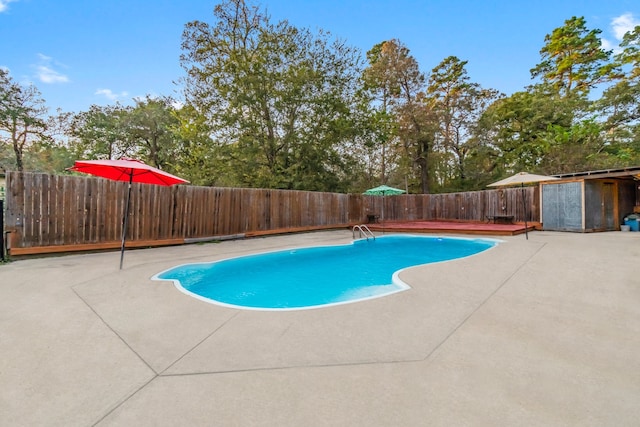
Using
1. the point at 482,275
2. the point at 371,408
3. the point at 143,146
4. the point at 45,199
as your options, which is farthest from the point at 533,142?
the point at 143,146

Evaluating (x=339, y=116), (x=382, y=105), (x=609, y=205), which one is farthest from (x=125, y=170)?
(x=382, y=105)

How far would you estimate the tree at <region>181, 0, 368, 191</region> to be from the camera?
13.6 meters

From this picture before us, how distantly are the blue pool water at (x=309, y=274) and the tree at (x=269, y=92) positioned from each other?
758cm

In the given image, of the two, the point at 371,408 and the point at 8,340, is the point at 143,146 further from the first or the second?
the point at 371,408

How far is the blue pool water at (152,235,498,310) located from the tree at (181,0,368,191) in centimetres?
758

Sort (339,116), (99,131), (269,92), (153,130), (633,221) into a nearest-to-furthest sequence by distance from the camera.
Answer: (633,221), (269,92), (339,116), (153,130), (99,131)

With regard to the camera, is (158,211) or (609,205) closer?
(158,211)

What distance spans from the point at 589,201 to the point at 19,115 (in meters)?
26.5

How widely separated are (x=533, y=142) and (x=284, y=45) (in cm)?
1425

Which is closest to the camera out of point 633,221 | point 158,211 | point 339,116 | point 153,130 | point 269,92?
point 158,211

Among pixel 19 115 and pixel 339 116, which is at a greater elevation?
pixel 19 115

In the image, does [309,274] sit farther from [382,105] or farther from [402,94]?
[402,94]

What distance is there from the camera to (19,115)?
15812 mm

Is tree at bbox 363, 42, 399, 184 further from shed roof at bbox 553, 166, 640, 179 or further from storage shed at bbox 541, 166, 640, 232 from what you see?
shed roof at bbox 553, 166, 640, 179
